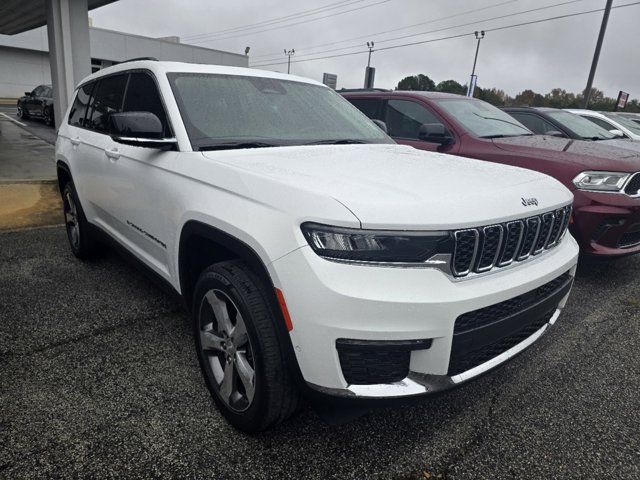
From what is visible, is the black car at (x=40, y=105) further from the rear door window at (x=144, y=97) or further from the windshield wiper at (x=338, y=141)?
the windshield wiper at (x=338, y=141)

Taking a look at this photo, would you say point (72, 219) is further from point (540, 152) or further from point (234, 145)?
point (540, 152)

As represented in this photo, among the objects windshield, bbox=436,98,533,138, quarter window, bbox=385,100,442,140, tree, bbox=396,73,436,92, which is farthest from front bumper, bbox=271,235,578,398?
tree, bbox=396,73,436,92

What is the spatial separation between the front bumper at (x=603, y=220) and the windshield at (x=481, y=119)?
1442 millimetres

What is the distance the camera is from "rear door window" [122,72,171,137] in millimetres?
2766

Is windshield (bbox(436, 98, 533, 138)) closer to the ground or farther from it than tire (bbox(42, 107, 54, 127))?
farther from it

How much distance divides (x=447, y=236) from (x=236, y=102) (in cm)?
172

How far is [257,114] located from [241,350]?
1.51m

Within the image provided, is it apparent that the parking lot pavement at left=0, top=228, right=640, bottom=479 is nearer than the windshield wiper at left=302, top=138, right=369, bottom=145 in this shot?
Yes

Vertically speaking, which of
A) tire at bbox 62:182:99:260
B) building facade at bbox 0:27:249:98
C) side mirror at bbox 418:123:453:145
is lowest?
tire at bbox 62:182:99:260

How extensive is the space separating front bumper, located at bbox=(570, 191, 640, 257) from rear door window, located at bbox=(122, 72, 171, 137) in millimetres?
3561

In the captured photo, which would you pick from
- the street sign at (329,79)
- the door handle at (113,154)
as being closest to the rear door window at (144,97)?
the door handle at (113,154)

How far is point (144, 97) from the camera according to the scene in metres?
3.01

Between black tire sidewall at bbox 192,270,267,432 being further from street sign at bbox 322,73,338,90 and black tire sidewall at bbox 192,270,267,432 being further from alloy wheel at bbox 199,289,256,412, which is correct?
street sign at bbox 322,73,338,90

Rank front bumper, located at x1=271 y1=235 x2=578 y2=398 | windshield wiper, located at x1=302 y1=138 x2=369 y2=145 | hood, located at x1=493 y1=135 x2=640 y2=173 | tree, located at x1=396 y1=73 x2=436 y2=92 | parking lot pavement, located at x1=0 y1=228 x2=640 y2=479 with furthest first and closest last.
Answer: tree, located at x1=396 y1=73 x2=436 y2=92 → hood, located at x1=493 y1=135 x2=640 y2=173 → windshield wiper, located at x1=302 y1=138 x2=369 y2=145 → parking lot pavement, located at x1=0 y1=228 x2=640 y2=479 → front bumper, located at x1=271 y1=235 x2=578 y2=398
